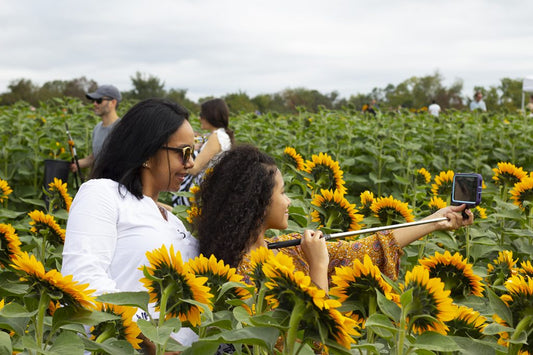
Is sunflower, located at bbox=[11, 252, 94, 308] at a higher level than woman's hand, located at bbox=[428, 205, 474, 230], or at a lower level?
higher

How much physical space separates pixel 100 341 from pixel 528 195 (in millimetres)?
2103

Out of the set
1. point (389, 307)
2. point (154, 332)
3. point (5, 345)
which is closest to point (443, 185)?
point (389, 307)

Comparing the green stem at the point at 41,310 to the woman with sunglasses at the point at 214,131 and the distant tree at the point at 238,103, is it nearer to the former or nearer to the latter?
the woman with sunglasses at the point at 214,131

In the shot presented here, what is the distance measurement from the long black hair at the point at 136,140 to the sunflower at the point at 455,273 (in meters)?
1.00

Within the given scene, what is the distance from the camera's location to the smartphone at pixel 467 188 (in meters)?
2.08

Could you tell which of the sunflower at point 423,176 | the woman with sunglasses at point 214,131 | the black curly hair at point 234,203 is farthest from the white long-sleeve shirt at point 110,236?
the woman with sunglasses at point 214,131

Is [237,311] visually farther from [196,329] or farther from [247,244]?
[247,244]

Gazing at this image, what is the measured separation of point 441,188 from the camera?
3113mm

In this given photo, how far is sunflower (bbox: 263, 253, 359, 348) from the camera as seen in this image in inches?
43.1

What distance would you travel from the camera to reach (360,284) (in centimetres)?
135

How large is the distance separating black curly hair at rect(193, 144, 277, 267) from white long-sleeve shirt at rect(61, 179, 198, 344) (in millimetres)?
125

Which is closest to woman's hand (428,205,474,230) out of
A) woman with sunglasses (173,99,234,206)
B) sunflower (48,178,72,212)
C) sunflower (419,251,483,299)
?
sunflower (419,251,483,299)

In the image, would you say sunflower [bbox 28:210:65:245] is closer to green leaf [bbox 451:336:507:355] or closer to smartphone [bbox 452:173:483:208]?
smartphone [bbox 452:173:483:208]

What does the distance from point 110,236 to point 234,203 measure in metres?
0.46
